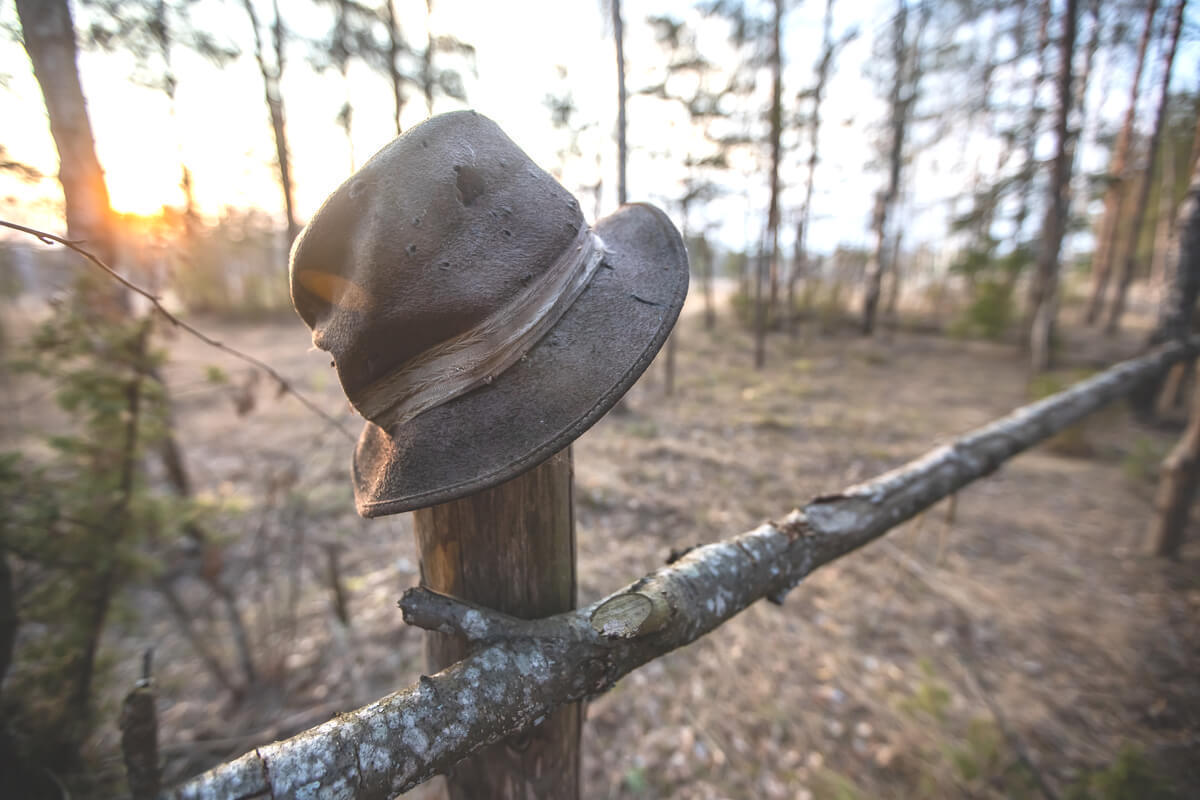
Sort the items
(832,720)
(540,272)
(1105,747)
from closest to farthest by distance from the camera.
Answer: (540,272), (1105,747), (832,720)

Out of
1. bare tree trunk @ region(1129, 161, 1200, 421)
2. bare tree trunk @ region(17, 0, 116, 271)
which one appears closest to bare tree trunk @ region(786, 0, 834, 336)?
bare tree trunk @ region(1129, 161, 1200, 421)

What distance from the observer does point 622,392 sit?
0.92 meters

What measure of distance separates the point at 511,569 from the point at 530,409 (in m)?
0.41

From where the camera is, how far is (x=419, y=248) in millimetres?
926

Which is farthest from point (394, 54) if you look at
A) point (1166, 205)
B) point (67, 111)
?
point (1166, 205)

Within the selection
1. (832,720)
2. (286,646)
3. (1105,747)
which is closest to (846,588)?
(832,720)

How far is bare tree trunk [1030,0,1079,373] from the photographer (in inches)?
297

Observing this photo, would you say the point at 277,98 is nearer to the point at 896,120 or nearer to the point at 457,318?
the point at 457,318

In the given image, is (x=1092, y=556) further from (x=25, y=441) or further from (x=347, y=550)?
(x=25, y=441)

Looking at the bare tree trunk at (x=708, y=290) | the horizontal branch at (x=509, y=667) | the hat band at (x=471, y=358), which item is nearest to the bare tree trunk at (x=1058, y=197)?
the bare tree trunk at (x=708, y=290)

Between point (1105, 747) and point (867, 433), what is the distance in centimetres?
525

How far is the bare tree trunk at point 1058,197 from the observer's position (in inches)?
297

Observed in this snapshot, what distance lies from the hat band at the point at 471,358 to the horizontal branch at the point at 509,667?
38cm

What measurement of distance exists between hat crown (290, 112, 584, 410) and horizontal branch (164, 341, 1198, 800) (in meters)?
0.52
